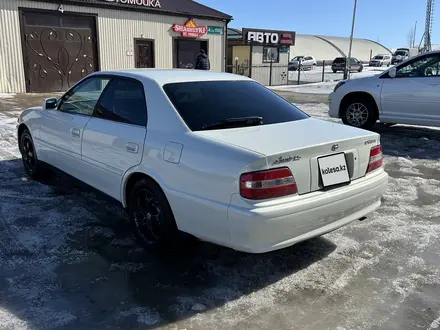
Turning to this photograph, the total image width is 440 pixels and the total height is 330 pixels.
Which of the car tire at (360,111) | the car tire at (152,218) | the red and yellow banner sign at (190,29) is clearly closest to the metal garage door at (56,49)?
the red and yellow banner sign at (190,29)

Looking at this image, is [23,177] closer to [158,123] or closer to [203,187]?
[158,123]

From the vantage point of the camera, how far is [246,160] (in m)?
2.79

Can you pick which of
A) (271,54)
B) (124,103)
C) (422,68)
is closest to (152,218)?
(124,103)

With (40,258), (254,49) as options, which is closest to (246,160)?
(40,258)

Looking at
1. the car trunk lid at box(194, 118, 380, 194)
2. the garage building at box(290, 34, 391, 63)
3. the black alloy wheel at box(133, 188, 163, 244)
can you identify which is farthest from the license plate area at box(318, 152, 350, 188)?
the garage building at box(290, 34, 391, 63)

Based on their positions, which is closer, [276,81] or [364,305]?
[364,305]

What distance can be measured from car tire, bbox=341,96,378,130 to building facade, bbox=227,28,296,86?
15.8m

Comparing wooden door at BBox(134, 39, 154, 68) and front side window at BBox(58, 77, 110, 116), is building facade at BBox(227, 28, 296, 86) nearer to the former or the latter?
wooden door at BBox(134, 39, 154, 68)

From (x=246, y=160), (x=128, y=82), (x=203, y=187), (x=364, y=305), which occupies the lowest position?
(x=364, y=305)

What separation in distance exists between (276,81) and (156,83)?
76.4 feet

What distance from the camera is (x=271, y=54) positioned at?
2584 cm

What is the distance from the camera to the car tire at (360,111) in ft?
28.5

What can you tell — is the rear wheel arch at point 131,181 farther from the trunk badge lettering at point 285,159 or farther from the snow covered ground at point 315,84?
the snow covered ground at point 315,84

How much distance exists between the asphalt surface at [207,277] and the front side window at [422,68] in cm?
420
